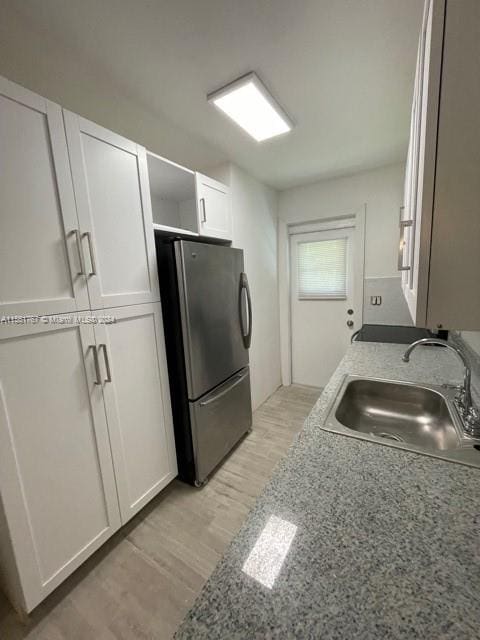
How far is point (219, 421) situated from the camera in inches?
73.9

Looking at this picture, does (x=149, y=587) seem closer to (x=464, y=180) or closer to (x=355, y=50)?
(x=464, y=180)

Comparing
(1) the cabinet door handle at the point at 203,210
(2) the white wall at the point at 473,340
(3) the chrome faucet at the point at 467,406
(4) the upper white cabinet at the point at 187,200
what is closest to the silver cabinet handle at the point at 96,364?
(4) the upper white cabinet at the point at 187,200

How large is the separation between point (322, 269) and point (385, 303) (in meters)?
0.86

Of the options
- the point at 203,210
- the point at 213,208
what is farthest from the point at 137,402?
the point at 213,208

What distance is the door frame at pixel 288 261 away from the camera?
260 centimetres

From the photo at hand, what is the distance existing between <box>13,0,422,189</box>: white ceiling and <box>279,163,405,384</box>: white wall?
2.59 ft

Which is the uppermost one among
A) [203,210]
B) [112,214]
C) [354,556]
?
[203,210]

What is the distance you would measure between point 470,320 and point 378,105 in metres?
1.65

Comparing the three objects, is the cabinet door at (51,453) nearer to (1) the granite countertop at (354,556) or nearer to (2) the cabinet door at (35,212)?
(2) the cabinet door at (35,212)

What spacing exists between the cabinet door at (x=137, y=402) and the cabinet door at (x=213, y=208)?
78 cm

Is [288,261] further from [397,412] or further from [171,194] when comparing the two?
[397,412]

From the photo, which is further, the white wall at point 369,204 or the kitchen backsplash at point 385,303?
the white wall at point 369,204

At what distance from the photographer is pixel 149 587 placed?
3.92 feet

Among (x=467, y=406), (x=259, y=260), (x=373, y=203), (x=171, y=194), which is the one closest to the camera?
(x=467, y=406)
